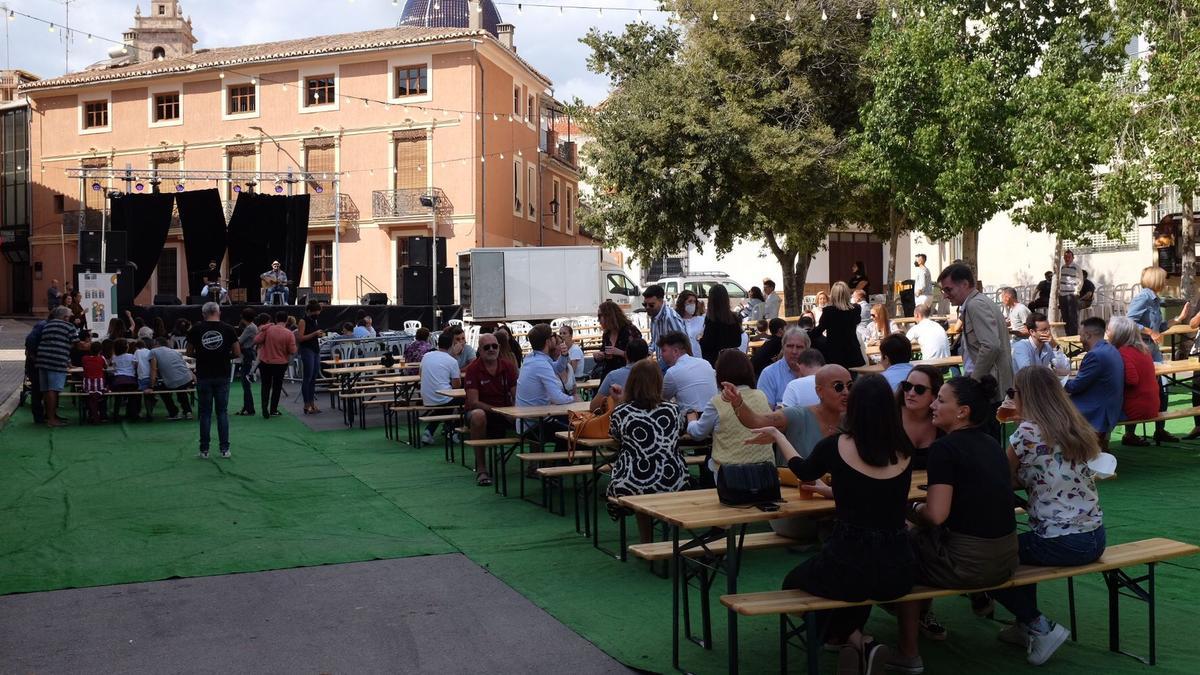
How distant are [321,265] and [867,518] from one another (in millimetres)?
36769

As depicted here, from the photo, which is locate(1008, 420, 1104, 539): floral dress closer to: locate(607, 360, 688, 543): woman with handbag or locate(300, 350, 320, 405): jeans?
locate(607, 360, 688, 543): woman with handbag

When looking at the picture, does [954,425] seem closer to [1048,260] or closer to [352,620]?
[352,620]

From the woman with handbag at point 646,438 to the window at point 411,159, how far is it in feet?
105

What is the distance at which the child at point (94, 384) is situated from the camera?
1494 centimetres

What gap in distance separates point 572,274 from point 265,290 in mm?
7911

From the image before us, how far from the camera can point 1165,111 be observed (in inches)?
646

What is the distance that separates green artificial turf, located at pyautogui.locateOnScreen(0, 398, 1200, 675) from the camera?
5.13 metres

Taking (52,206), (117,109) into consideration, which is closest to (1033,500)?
(117,109)

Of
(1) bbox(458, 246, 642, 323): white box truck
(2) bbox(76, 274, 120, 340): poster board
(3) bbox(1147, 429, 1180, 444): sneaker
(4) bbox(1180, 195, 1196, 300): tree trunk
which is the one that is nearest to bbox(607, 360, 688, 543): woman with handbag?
(3) bbox(1147, 429, 1180, 444): sneaker

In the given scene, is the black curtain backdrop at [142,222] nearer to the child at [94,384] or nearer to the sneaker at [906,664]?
the child at [94,384]

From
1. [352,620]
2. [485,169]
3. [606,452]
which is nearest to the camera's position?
[352,620]

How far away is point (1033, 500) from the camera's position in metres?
4.81

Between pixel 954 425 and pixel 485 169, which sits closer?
pixel 954 425

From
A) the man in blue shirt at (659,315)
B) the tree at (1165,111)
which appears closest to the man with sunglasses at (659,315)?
the man in blue shirt at (659,315)
